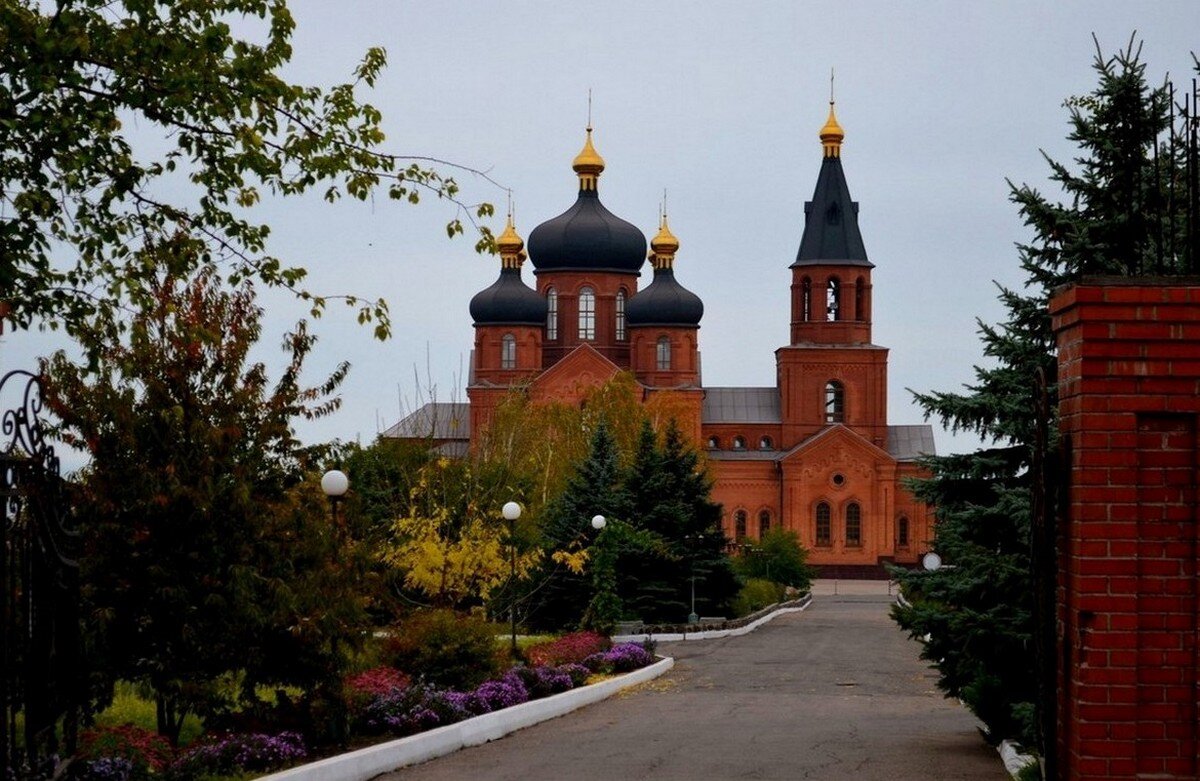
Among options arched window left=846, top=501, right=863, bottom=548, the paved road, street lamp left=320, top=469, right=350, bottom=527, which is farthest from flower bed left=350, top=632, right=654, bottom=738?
arched window left=846, top=501, right=863, bottom=548

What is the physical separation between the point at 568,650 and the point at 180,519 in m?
11.4

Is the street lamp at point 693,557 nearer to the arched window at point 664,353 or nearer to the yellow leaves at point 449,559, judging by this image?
the yellow leaves at point 449,559

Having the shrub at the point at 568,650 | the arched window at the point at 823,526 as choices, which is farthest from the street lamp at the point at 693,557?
the arched window at the point at 823,526

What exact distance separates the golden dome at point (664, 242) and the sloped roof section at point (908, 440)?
1352cm

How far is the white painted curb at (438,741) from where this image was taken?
11.5 meters

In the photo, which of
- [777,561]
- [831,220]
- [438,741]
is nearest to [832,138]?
[831,220]

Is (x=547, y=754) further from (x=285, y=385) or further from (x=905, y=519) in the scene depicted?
(x=905, y=519)

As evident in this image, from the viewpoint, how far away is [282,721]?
42.8ft

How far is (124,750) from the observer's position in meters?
10.1

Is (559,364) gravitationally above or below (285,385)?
above

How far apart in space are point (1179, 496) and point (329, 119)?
308 inches

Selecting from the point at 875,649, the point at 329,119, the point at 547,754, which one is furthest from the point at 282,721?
the point at 875,649

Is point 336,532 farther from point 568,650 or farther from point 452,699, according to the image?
point 568,650

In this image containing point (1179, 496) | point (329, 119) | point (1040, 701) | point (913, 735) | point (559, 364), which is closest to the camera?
point (1179, 496)
